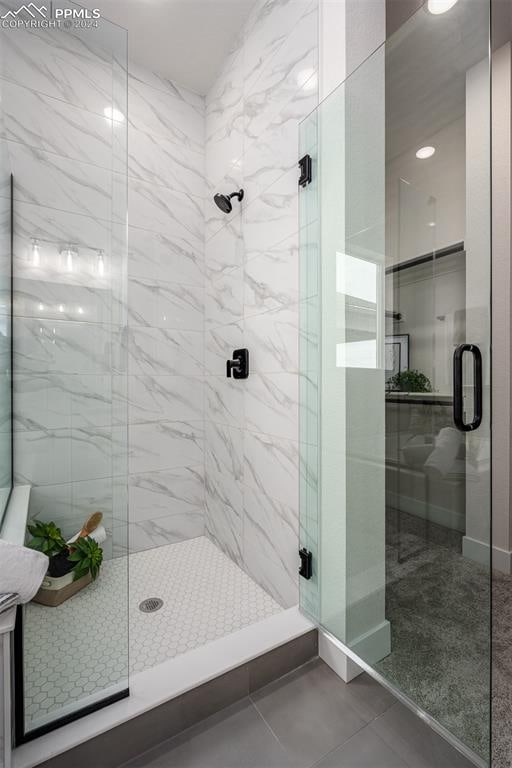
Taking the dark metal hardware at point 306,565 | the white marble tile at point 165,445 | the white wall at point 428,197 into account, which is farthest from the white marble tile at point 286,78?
the dark metal hardware at point 306,565

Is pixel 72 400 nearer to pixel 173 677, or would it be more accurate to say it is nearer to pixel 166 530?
pixel 173 677

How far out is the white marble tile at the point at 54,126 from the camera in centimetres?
120

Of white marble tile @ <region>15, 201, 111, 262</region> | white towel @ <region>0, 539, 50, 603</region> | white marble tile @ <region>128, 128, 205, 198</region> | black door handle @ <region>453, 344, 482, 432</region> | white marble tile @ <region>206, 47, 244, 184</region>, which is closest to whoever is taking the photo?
white towel @ <region>0, 539, 50, 603</region>

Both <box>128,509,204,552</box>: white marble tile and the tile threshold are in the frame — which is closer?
the tile threshold

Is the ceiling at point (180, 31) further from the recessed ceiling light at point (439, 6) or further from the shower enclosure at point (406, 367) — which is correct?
the recessed ceiling light at point (439, 6)

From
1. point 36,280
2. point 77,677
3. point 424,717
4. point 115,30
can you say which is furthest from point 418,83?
point 77,677

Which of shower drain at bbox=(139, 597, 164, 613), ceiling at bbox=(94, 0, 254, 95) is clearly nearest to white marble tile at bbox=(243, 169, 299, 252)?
ceiling at bbox=(94, 0, 254, 95)

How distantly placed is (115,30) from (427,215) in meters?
1.15

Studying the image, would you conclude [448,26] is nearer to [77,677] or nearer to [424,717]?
[424,717]

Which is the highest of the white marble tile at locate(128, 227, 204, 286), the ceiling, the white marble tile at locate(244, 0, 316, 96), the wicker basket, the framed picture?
the ceiling

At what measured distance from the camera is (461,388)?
1.01 meters

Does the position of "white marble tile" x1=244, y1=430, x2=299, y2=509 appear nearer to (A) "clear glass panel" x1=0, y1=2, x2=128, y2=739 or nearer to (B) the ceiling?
(A) "clear glass panel" x1=0, y1=2, x2=128, y2=739

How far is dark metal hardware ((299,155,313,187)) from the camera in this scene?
1495 millimetres

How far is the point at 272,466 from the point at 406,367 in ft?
2.84
